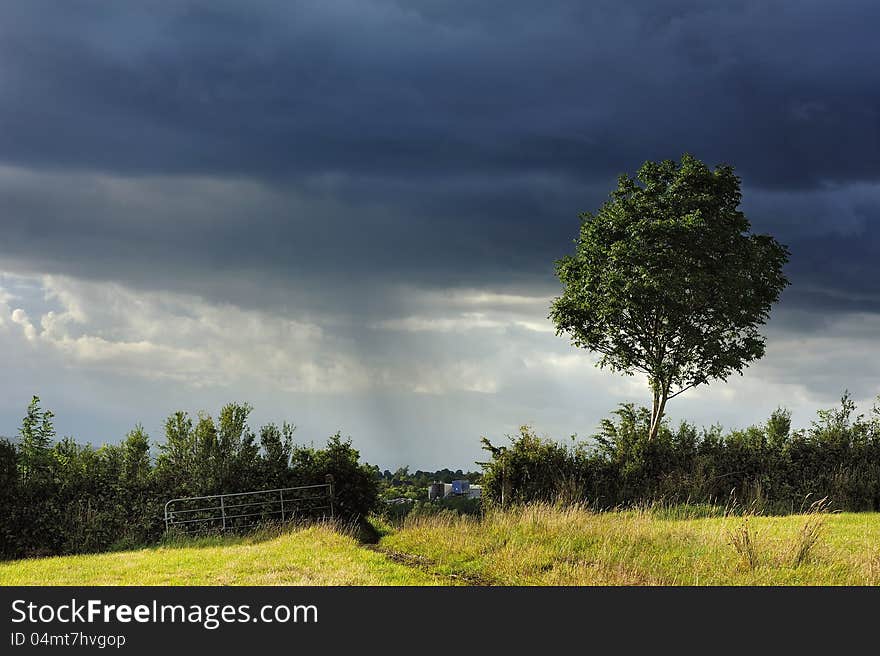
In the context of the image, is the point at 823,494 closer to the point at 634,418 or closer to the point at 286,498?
the point at 634,418

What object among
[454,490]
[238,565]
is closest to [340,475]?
[454,490]

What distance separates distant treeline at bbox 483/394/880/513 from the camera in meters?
23.6

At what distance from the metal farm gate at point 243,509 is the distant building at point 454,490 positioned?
15.7ft

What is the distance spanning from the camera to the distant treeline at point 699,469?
2362 centimetres

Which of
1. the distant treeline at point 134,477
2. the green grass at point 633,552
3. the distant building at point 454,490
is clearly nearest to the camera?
the green grass at point 633,552

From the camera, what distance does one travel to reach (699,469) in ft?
79.3

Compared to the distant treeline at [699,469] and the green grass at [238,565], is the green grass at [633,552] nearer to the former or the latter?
the green grass at [238,565]

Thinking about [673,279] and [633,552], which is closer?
[633,552]

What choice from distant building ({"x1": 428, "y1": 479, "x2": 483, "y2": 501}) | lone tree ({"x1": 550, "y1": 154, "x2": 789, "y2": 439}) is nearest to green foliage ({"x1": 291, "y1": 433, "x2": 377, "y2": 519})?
distant building ({"x1": 428, "y1": 479, "x2": 483, "y2": 501})

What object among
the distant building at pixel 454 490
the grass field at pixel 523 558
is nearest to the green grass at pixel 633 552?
the grass field at pixel 523 558

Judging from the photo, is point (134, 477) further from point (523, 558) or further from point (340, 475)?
point (523, 558)

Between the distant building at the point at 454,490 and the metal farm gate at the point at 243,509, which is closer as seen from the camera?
the metal farm gate at the point at 243,509

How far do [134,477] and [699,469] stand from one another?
15952 millimetres
